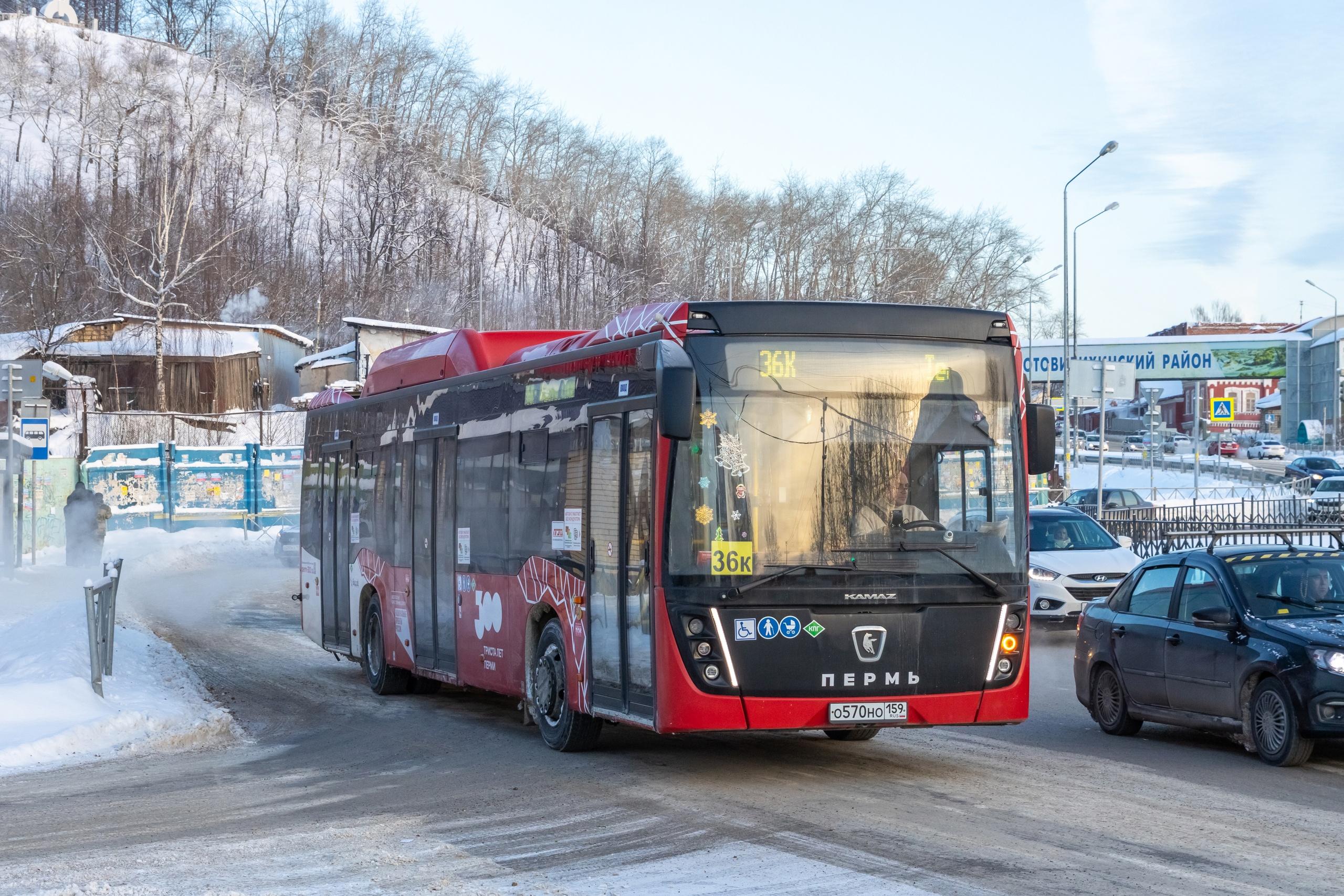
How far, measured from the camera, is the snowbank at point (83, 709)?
36.4 feet

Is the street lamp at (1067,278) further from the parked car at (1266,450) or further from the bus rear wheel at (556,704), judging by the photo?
the parked car at (1266,450)

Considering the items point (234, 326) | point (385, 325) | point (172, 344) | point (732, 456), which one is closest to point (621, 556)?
point (732, 456)

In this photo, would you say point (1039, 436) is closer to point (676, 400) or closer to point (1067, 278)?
point (676, 400)

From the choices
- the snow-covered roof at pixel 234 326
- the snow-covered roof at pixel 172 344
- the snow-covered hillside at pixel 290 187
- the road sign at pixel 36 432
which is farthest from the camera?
the snow-covered hillside at pixel 290 187

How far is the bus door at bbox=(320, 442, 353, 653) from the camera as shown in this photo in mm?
16828

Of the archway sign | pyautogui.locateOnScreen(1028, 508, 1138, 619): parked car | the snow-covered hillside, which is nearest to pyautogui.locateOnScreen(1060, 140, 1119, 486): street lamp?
pyautogui.locateOnScreen(1028, 508, 1138, 619): parked car

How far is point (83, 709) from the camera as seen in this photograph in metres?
12.1

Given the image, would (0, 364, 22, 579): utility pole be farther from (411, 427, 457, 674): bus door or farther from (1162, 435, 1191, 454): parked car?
(1162, 435, 1191, 454): parked car

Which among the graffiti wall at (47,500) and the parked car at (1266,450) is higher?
the parked car at (1266,450)

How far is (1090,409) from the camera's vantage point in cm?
13625

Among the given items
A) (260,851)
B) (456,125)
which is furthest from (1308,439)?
(260,851)

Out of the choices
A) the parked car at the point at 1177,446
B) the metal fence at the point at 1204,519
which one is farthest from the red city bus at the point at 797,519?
the parked car at the point at 1177,446

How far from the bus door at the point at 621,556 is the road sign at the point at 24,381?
18394 mm

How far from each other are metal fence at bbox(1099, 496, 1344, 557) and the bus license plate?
61.9 ft
